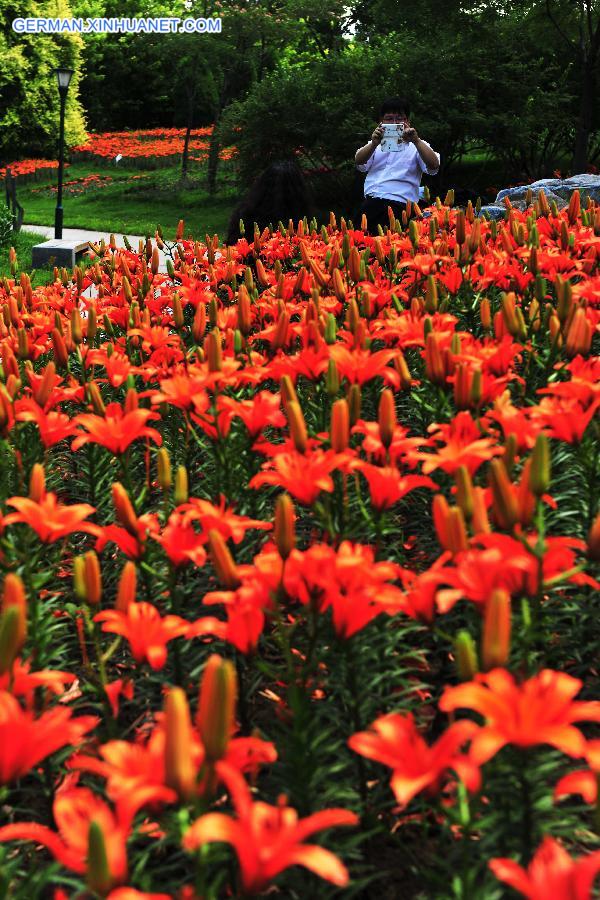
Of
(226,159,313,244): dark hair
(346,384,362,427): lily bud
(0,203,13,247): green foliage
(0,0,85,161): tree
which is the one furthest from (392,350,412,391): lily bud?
(0,0,85,161): tree

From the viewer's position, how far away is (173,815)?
4.27ft

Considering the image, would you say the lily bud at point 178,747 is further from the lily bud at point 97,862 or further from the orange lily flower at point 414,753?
the orange lily flower at point 414,753

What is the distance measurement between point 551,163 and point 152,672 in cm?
2233

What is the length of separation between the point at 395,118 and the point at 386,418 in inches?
246

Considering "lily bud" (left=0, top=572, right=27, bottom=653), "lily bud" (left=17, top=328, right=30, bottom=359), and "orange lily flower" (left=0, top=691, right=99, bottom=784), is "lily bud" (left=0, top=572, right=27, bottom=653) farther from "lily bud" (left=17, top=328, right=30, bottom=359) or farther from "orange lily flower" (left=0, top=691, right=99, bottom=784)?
"lily bud" (left=17, top=328, right=30, bottom=359)

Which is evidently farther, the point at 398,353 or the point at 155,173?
the point at 155,173

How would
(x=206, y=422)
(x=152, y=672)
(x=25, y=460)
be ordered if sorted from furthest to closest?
(x=25, y=460)
(x=206, y=422)
(x=152, y=672)

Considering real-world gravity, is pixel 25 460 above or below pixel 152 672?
above

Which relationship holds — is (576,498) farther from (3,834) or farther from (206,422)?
(3,834)

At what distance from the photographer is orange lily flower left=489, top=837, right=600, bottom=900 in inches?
36.1

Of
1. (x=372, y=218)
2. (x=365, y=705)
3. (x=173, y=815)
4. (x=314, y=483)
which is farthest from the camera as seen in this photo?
(x=372, y=218)

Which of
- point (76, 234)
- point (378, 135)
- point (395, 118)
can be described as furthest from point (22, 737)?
point (76, 234)

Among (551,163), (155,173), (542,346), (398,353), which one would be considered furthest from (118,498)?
(155,173)

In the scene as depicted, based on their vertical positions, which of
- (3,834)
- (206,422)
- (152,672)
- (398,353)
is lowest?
(152,672)
